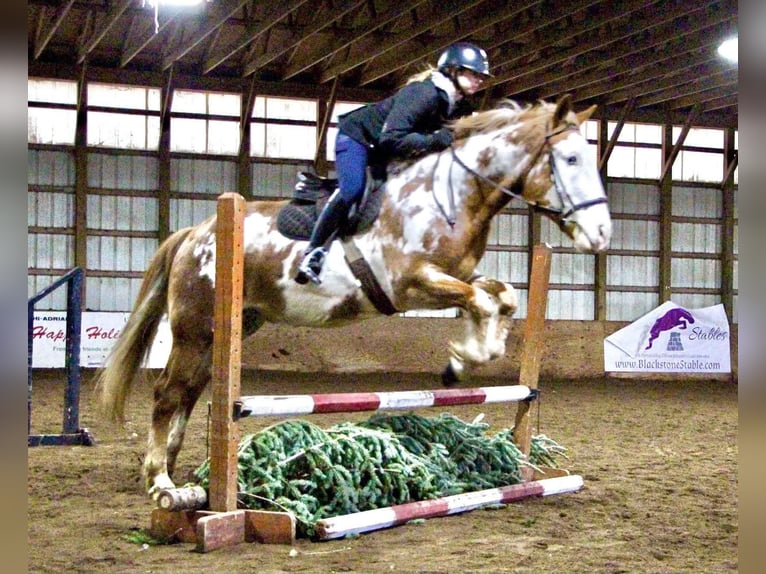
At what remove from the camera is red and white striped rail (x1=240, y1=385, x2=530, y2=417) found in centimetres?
350

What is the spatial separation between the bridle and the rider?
198mm

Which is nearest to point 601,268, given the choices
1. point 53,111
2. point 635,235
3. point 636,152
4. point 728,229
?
point 635,235

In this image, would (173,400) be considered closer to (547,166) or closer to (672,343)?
(547,166)

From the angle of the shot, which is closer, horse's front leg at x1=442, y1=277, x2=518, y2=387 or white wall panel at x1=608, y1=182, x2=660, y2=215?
horse's front leg at x1=442, y1=277, x2=518, y2=387

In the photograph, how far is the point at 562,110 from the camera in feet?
13.1

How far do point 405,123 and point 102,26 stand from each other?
29.9 feet

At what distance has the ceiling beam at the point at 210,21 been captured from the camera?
11210 millimetres

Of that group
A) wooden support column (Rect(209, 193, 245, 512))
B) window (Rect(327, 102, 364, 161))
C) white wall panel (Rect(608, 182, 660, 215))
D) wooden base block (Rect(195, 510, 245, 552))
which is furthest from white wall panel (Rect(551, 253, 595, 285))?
wooden base block (Rect(195, 510, 245, 552))

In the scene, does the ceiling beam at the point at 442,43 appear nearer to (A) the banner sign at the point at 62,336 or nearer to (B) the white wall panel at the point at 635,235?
(B) the white wall panel at the point at 635,235

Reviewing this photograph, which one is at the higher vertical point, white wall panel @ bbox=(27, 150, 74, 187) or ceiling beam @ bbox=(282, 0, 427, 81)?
ceiling beam @ bbox=(282, 0, 427, 81)

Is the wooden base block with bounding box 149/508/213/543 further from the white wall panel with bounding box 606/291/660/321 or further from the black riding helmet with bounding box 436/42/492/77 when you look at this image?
the white wall panel with bounding box 606/291/660/321

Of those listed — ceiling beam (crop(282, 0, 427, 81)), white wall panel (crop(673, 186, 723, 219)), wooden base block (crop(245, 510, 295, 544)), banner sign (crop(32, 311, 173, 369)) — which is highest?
ceiling beam (crop(282, 0, 427, 81))

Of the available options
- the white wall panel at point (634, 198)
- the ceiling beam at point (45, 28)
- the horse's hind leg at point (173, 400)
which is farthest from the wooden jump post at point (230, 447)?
the white wall panel at point (634, 198)

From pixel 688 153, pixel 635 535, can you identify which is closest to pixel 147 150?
pixel 688 153
